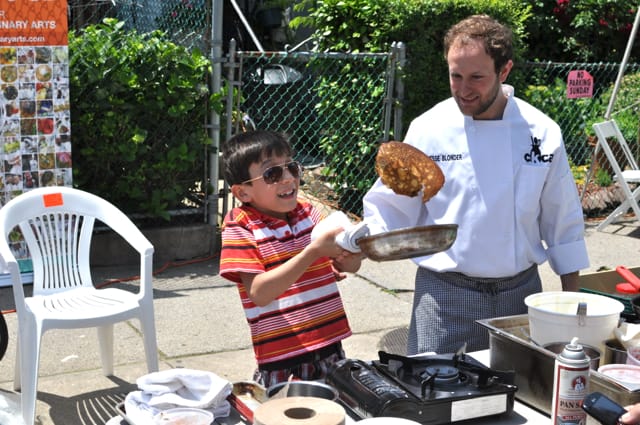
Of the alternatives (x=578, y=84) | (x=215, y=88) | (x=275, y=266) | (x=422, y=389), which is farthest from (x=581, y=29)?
(x=422, y=389)

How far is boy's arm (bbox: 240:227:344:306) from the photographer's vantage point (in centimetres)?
237

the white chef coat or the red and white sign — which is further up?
the red and white sign

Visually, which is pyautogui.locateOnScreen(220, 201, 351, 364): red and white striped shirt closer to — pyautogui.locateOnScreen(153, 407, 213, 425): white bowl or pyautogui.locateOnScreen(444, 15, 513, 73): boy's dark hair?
pyautogui.locateOnScreen(153, 407, 213, 425): white bowl

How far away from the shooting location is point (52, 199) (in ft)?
14.7

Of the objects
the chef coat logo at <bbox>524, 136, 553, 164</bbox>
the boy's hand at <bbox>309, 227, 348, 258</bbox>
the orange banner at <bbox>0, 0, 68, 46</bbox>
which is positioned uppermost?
the orange banner at <bbox>0, 0, 68, 46</bbox>

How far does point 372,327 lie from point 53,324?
225 cm

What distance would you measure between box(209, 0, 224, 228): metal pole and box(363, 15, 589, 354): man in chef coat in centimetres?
370

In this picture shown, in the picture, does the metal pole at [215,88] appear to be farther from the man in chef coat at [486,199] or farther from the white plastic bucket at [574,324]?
the white plastic bucket at [574,324]

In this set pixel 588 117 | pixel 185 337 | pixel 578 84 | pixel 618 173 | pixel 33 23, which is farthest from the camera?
pixel 588 117

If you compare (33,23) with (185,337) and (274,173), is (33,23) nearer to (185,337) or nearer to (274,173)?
(185,337)

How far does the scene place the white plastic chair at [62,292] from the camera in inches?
151

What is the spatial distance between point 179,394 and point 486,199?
Result: 4.23ft

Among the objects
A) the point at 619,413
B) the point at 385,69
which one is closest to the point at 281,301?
the point at 619,413

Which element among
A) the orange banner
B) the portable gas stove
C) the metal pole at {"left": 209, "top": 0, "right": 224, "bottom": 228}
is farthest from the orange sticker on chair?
the portable gas stove
